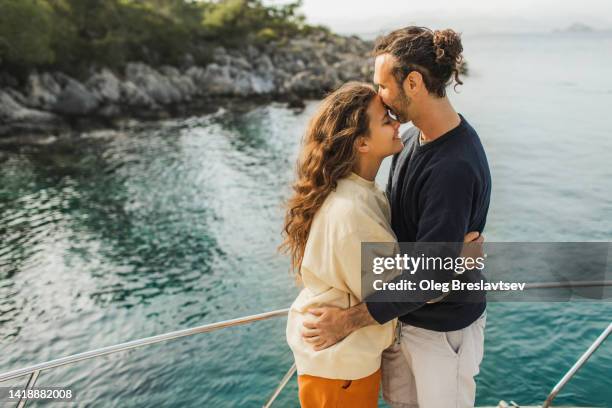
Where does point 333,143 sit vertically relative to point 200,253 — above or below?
above

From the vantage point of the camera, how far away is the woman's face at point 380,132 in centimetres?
199

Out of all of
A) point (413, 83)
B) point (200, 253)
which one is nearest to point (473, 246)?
point (413, 83)

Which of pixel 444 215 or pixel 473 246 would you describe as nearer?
pixel 444 215

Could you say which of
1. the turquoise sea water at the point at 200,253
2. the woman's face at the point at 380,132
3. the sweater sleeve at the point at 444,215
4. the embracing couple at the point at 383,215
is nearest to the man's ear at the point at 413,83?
the embracing couple at the point at 383,215

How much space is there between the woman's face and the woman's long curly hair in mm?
24

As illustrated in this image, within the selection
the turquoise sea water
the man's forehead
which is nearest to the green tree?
the turquoise sea water

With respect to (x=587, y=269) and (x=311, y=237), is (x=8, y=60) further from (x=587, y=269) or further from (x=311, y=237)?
(x=311, y=237)

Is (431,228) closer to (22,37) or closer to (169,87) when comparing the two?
(22,37)

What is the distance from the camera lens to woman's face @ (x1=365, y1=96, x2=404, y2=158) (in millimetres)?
1991

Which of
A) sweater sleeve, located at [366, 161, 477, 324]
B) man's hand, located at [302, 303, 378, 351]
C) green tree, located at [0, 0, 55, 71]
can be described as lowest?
man's hand, located at [302, 303, 378, 351]

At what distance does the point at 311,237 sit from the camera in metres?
1.96

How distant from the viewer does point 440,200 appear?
1808 mm

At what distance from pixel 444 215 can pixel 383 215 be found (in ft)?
0.96

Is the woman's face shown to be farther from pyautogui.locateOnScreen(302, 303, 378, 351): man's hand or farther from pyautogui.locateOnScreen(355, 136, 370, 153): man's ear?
pyautogui.locateOnScreen(302, 303, 378, 351): man's hand
